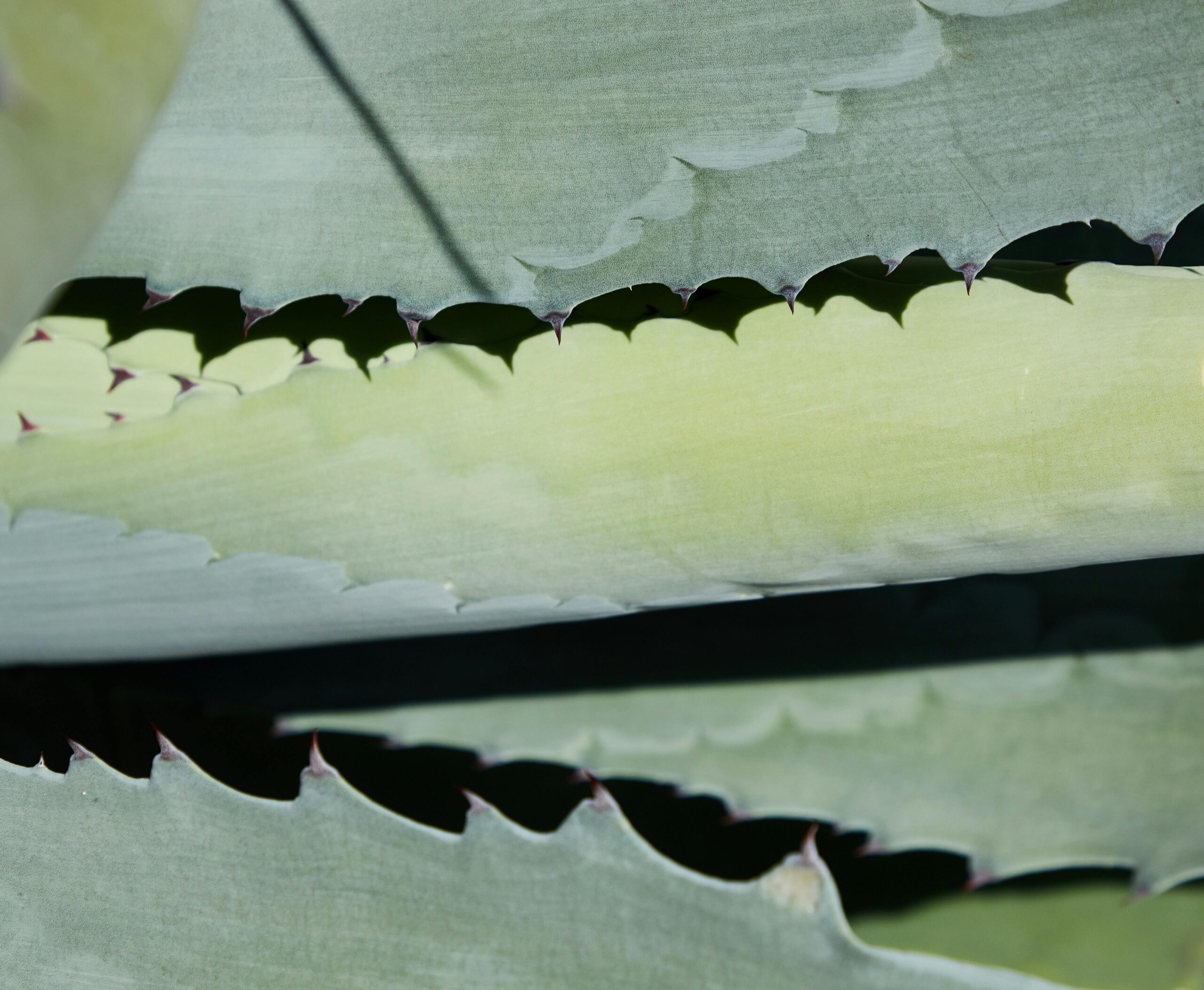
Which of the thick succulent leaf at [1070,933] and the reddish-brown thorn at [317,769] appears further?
the thick succulent leaf at [1070,933]

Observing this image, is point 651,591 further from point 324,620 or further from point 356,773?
point 356,773

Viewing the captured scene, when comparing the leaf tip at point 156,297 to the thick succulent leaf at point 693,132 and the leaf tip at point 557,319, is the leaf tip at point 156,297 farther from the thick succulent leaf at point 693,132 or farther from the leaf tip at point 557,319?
the leaf tip at point 557,319

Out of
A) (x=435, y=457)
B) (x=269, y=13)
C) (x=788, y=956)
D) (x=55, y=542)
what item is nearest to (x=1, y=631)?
(x=55, y=542)

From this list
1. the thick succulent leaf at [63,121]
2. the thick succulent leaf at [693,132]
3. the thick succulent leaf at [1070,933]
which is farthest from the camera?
the thick succulent leaf at [1070,933]

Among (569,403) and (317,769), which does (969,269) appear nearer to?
(569,403)

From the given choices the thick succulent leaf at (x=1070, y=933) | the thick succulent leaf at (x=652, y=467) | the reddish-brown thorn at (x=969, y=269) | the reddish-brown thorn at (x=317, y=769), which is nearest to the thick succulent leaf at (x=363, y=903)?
the reddish-brown thorn at (x=317, y=769)

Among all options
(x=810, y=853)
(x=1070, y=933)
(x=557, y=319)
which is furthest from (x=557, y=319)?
(x=1070, y=933)

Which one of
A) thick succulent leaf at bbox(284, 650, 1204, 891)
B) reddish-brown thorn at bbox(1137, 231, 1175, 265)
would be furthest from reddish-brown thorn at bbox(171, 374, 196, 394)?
reddish-brown thorn at bbox(1137, 231, 1175, 265)

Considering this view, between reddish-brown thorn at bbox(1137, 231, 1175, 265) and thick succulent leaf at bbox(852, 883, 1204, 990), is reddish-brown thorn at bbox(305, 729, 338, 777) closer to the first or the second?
thick succulent leaf at bbox(852, 883, 1204, 990)
